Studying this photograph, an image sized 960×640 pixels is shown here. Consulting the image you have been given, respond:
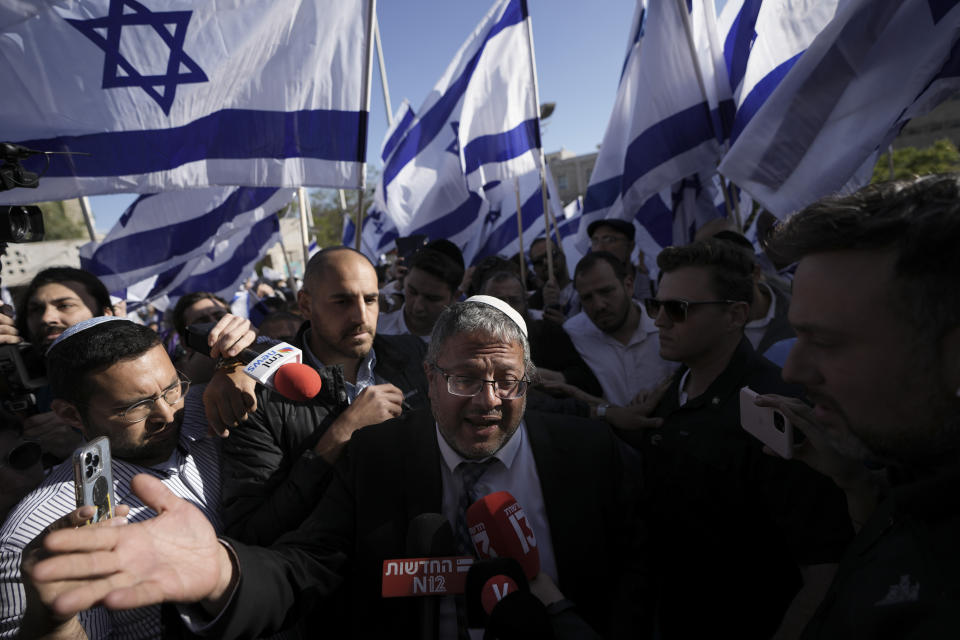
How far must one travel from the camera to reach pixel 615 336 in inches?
152

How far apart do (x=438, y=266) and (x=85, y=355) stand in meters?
2.60

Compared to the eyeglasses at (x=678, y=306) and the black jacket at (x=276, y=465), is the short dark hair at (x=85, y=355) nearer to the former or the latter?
the black jacket at (x=276, y=465)

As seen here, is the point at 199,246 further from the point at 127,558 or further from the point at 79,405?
the point at 127,558

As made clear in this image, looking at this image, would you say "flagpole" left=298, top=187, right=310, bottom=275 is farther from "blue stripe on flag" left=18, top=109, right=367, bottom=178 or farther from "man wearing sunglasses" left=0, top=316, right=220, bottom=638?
"man wearing sunglasses" left=0, top=316, right=220, bottom=638

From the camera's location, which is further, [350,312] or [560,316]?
[560,316]

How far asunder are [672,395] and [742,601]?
2.99 feet

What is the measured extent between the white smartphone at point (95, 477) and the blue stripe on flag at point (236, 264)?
260 inches

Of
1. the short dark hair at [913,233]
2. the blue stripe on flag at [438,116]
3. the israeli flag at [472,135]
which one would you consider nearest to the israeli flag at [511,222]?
the israeli flag at [472,135]

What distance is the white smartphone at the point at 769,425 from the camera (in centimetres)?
157

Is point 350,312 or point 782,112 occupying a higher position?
point 782,112

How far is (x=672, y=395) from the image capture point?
2.61 meters

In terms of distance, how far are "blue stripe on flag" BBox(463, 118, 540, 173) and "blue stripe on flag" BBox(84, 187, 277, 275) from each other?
2344 mm

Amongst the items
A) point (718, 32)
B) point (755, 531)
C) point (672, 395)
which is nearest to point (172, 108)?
point (672, 395)

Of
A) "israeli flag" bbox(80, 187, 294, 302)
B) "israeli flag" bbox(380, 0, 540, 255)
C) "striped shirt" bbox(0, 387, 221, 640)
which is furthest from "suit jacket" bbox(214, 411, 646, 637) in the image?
"israeli flag" bbox(80, 187, 294, 302)
